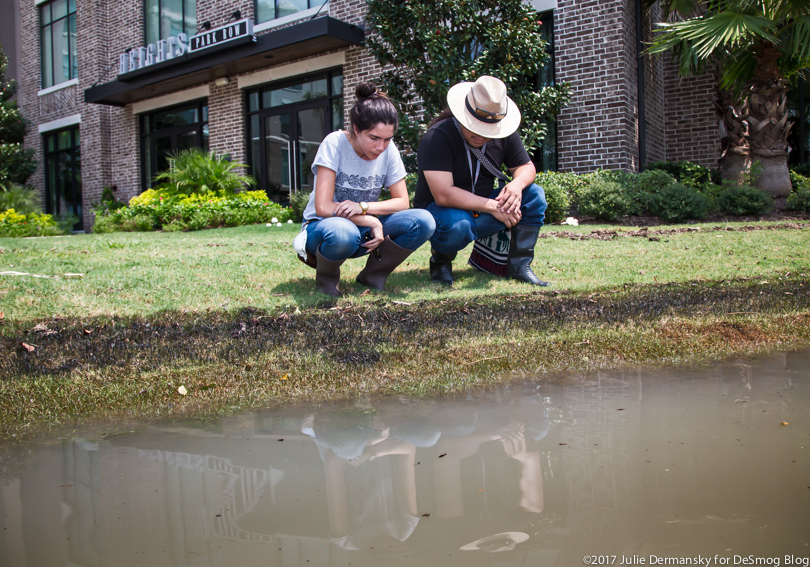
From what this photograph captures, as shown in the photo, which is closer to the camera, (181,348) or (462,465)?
(462,465)

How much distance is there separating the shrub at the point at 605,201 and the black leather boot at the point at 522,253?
4.73 metres

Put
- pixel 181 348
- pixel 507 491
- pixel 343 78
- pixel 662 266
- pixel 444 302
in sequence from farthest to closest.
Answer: pixel 343 78
pixel 662 266
pixel 444 302
pixel 181 348
pixel 507 491

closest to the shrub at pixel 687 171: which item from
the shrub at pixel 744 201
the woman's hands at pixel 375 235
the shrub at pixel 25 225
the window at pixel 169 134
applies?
the shrub at pixel 744 201

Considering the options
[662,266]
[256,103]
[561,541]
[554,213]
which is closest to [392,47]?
[554,213]

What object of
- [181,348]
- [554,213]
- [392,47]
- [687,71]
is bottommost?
[181,348]

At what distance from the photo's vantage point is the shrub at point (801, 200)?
27.5 feet

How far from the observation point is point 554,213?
27.3ft

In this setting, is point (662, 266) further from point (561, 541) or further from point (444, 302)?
point (561, 541)

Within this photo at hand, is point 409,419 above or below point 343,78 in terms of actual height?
below

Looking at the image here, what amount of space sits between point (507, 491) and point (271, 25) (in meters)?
13.5

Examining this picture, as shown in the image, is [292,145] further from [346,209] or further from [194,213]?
[346,209]

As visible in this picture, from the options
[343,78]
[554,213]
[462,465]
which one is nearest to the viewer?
[462,465]

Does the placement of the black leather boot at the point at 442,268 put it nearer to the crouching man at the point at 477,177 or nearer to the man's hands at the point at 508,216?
the crouching man at the point at 477,177

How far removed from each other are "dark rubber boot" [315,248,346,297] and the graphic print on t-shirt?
38 centimetres
